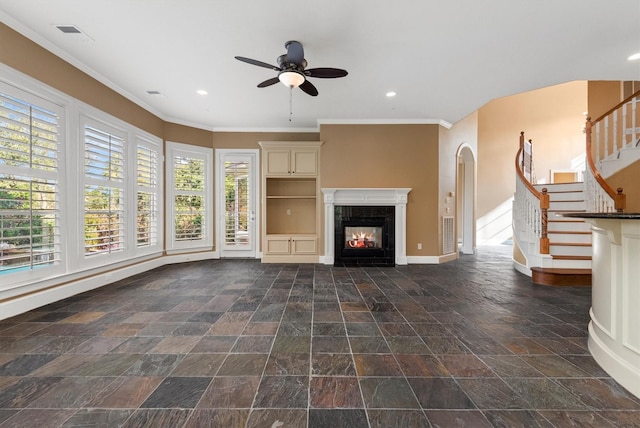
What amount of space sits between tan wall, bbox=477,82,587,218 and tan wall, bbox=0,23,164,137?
9.62m

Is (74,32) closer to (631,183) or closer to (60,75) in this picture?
(60,75)

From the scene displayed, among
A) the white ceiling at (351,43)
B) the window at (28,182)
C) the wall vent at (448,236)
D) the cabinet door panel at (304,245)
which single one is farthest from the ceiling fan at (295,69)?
the wall vent at (448,236)

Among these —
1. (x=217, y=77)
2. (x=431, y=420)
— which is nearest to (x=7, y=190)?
(x=217, y=77)

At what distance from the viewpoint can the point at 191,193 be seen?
5676mm

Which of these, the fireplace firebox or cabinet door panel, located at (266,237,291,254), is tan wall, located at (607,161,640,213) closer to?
the fireplace firebox

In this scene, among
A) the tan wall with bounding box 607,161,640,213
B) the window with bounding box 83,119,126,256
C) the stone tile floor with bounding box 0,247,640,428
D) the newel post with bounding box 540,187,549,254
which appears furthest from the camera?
the newel post with bounding box 540,187,549,254

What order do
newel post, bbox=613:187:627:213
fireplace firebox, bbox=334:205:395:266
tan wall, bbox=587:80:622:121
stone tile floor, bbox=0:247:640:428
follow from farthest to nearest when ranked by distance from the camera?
fireplace firebox, bbox=334:205:395:266, tan wall, bbox=587:80:622:121, newel post, bbox=613:187:627:213, stone tile floor, bbox=0:247:640:428

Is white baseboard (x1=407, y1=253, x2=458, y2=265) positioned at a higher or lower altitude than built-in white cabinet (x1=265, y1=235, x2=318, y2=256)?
lower

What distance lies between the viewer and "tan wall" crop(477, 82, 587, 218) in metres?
8.31

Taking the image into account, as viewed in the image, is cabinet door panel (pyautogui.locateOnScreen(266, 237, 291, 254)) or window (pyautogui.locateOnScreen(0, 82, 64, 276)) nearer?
window (pyautogui.locateOnScreen(0, 82, 64, 276))

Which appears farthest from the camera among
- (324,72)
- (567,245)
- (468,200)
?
(468,200)

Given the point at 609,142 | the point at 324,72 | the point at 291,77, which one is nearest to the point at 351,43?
the point at 324,72

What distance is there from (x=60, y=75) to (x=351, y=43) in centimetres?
359

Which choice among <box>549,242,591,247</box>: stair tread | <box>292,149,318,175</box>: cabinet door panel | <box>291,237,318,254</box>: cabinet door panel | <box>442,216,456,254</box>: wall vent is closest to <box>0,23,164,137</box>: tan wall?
<box>292,149,318,175</box>: cabinet door panel
